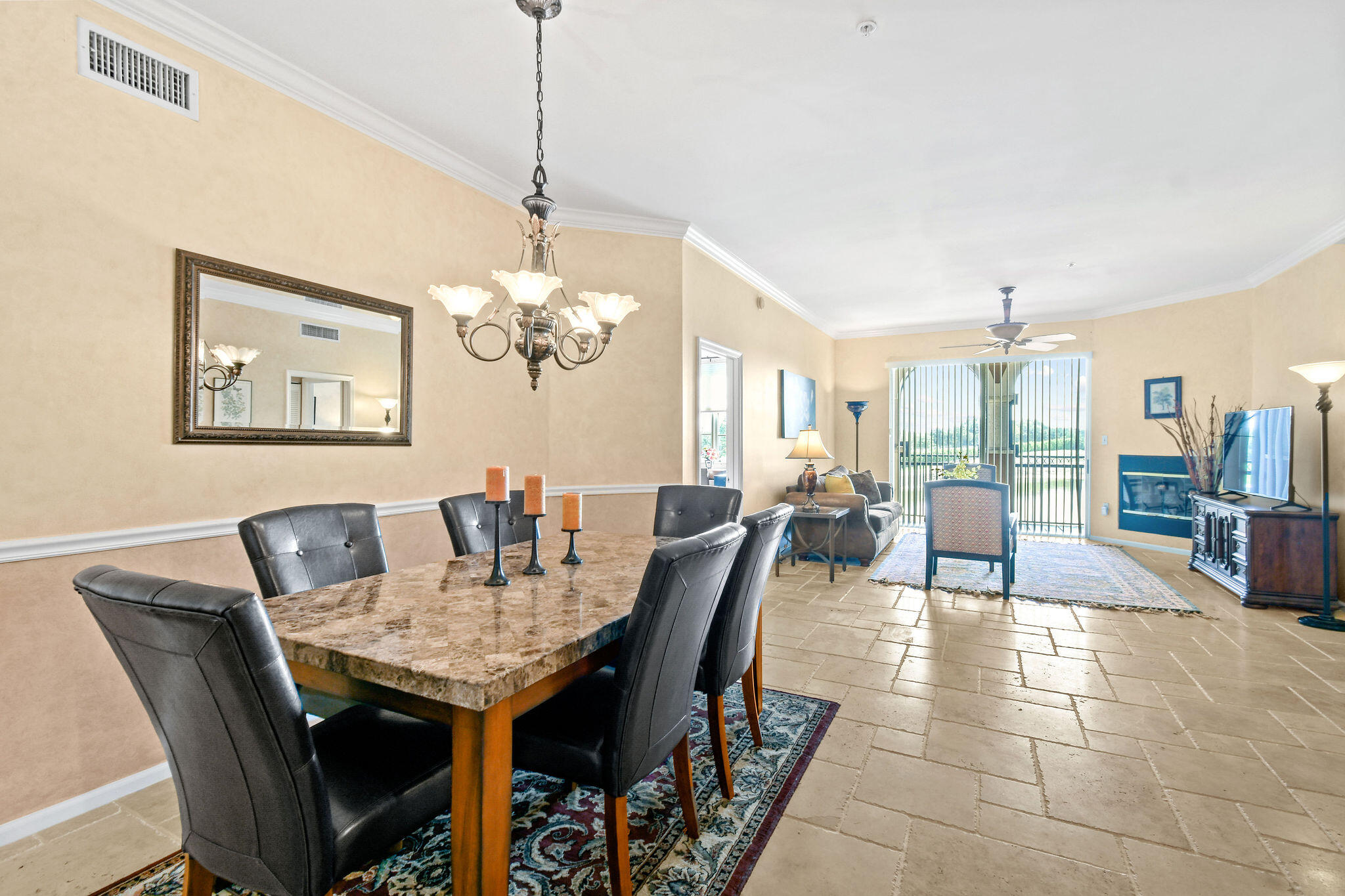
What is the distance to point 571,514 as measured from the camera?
2104 mm

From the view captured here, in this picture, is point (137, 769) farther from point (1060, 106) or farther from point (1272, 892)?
point (1060, 106)

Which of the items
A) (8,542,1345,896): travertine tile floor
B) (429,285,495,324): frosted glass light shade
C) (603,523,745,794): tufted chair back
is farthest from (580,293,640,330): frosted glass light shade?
(8,542,1345,896): travertine tile floor

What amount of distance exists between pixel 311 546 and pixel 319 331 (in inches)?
43.3

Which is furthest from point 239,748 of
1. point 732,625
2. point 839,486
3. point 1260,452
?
point 1260,452

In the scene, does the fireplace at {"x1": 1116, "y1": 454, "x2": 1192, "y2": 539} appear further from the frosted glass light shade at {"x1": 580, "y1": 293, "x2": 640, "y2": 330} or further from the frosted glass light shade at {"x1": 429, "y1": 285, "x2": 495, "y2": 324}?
the frosted glass light shade at {"x1": 429, "y1": 285, "x2": 495, "y2": 324}

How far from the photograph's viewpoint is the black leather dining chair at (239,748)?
3.09 ft

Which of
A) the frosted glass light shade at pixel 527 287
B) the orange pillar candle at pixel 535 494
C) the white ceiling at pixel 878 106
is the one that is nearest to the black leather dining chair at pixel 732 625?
the orange pillar candle at pixel 535 494

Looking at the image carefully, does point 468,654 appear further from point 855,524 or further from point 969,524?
point 855,524

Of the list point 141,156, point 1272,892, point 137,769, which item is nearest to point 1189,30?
point 1272,892

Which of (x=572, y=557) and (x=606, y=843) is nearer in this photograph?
(x=606, y=843)

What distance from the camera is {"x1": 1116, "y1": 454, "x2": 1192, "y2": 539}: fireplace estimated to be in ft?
20.1

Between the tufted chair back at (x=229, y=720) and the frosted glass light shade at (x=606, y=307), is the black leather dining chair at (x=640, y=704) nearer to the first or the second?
the tufted chair back at (x=229, y=720)

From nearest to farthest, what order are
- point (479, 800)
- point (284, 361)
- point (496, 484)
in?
1. point (479, 800)
2. point (496, 484)
3. point (284, 361)

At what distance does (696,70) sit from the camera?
2.48 meters
